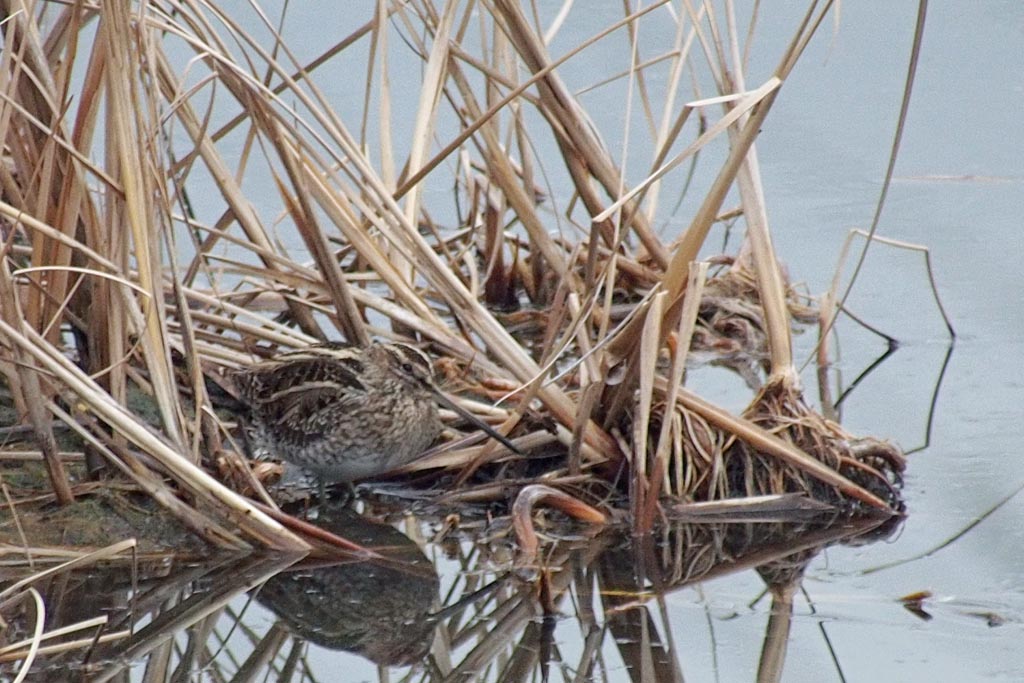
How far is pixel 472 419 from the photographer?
415 cm

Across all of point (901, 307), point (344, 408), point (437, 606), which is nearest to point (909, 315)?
point (901, 307)

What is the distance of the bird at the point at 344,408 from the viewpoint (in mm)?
4070

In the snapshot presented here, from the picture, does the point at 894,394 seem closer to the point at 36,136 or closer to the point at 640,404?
the point at 640,404

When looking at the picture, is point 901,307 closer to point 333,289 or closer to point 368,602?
point 333,289

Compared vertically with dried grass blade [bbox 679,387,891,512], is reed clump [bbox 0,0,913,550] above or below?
above

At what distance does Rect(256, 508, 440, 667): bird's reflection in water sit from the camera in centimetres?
333

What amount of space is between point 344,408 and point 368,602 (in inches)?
31.9

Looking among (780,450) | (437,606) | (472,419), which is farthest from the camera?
(472,419)

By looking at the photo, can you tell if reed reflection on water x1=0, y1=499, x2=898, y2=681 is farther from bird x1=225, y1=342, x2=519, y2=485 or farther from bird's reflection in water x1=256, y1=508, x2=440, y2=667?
bird x1=225, y1=342, x2=519, y2=485

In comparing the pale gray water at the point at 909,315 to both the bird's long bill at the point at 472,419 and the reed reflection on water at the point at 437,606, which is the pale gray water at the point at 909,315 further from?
the bird's long bill at the point at 472,419

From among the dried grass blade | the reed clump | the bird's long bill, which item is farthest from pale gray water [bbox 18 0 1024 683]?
the bird's long bill

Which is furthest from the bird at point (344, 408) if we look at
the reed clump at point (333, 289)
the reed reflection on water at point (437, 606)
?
the reed reflection on water at point (437, 606)

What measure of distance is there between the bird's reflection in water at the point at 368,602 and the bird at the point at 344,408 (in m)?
0.31

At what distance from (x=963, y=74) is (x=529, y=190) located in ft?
9.08
